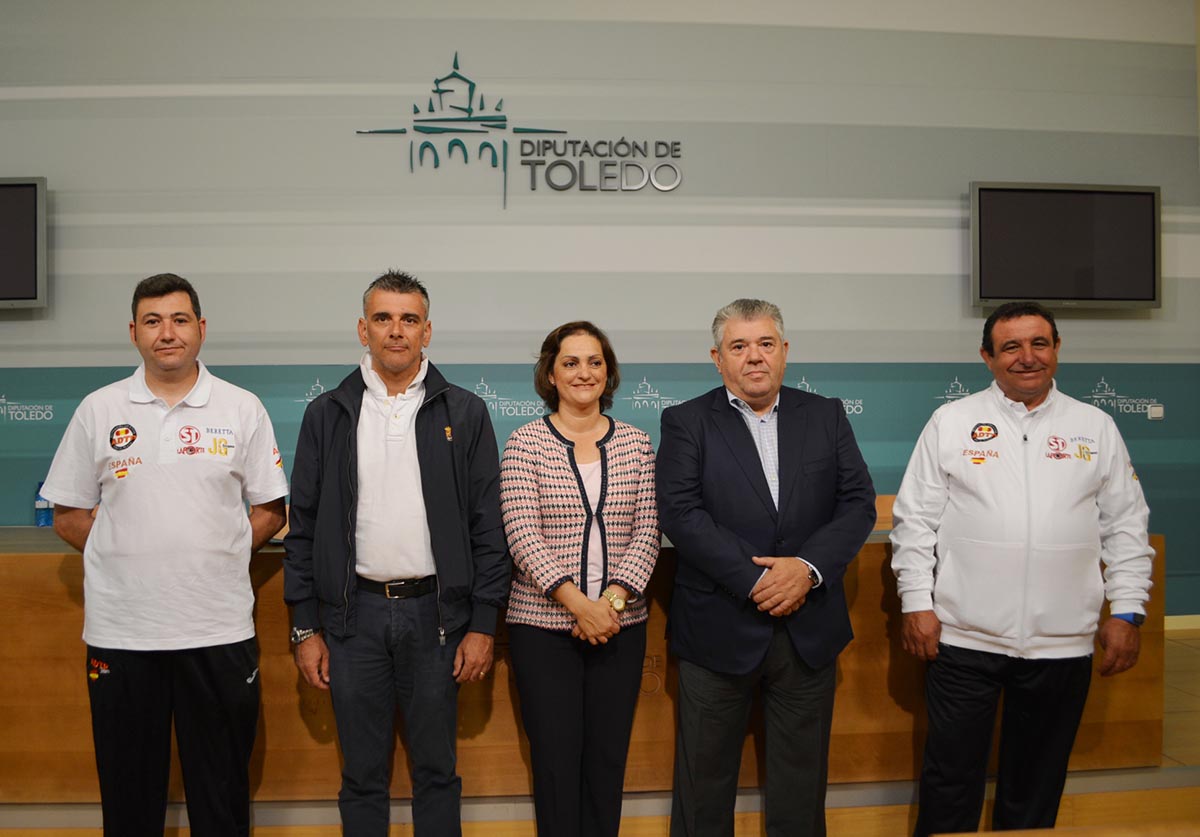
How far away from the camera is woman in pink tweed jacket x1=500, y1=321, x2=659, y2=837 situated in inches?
84.7

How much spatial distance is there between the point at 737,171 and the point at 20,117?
161 inches

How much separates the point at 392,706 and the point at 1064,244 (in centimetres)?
456

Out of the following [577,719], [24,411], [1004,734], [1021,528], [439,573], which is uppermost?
[24,411]

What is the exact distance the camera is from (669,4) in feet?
15.5

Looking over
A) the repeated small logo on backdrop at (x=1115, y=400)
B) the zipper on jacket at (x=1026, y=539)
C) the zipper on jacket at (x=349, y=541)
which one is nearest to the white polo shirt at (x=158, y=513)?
the zipper on jacket at (x=349, y=541)

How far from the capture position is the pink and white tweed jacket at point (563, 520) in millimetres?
2148

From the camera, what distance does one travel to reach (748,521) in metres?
2.17

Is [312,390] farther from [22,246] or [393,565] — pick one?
[393,565]

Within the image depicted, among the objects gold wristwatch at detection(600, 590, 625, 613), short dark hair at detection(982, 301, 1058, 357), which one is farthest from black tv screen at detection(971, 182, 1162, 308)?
gold wristwatch at detection(600, 590, 625, 613)

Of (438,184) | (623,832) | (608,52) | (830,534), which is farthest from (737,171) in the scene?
(623,832)

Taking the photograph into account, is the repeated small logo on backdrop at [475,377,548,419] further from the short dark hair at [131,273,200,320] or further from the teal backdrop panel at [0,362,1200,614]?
the short dark hair at [131,273,200,320]

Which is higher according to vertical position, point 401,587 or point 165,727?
point 401,587

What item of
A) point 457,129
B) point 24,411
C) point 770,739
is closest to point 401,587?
point 770,739

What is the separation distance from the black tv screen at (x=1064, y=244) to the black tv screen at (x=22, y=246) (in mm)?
5276
